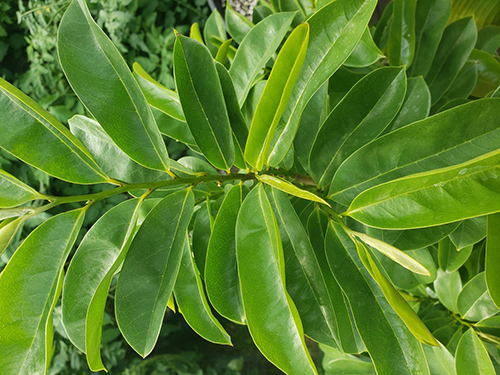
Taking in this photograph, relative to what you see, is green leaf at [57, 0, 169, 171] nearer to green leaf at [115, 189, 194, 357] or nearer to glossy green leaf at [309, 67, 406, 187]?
green leaf at [115, 189, 194, 357]

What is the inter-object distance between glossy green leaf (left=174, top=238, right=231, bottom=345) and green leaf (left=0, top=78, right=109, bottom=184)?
0.17 m

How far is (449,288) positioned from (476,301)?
64 mm

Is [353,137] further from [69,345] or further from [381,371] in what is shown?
[69,345]

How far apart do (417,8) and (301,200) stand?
0.42m

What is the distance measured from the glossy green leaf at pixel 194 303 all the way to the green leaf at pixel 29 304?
16 centimetres

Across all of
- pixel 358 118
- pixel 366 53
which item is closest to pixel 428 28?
pixel 366 53

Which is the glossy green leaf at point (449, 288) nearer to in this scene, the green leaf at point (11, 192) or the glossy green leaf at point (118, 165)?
the glossy green leaf at point (118, 165)

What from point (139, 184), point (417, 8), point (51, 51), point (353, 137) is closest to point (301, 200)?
point (353, 137)

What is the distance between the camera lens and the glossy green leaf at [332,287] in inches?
17.7

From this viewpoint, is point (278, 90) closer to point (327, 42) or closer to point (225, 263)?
point (327, 42)

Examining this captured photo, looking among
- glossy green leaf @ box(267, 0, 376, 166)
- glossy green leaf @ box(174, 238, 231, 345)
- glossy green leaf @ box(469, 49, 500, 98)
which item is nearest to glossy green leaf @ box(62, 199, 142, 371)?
glossy green leaf @ box(174, 238, 231, 345)

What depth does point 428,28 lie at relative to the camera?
662mm

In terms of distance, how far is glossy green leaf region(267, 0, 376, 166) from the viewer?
1.23 ft

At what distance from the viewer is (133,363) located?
1753 millimetres
